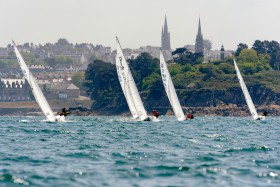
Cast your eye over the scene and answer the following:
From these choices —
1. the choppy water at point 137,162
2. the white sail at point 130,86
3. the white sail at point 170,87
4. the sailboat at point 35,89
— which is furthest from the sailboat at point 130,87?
the choppy water at point 137,162

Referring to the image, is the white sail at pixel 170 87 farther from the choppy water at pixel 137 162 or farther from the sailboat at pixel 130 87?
the choppy water at pixel 137 162

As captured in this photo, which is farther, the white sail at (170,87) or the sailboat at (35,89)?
the white sail at (170,87)

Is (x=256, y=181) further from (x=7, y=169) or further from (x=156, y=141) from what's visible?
(x=156, y=141)

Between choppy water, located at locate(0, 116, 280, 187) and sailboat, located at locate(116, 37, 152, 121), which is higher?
sailboat, located at locate(116, 37, 152, 121)

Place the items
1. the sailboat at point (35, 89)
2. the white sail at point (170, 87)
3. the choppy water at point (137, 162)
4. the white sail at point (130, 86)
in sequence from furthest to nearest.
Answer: the white sail at point (170, 87)
the white sail at point (130, 86)
the sailboat at point (35, 89)
the choppy water at point (137, 162)

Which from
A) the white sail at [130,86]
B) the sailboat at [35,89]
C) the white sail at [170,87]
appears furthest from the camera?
the white sail at [170,87]

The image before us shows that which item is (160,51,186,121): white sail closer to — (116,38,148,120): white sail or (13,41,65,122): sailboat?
(116,38,148,120): white sail

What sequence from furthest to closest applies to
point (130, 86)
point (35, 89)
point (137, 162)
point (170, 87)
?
point (170, 87) → point (130, 86) → point (35, 89) → point (137, 162)

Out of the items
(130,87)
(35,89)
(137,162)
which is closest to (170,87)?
(130,87)

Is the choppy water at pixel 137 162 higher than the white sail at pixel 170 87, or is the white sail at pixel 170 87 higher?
the white sail at pixel 170 87

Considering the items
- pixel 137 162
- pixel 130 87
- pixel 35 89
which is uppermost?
pixel 130 87

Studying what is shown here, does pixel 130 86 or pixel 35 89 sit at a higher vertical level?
pixel 130 86

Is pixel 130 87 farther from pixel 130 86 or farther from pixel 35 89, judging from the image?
pixel 35 89

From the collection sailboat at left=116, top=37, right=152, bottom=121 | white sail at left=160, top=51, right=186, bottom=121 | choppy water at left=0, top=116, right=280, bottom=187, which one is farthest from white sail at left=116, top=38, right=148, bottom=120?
choppy water at left=0, top=116, right=280, bottom=187
